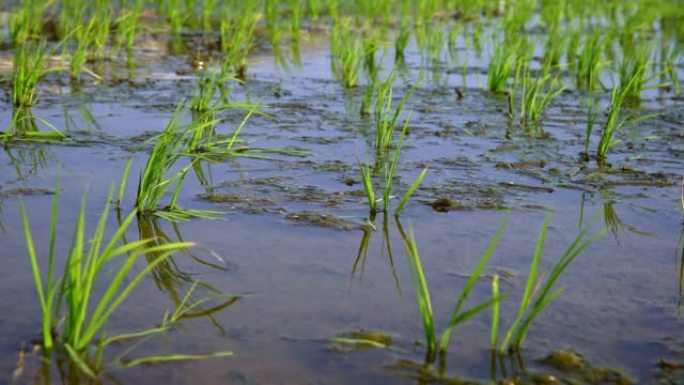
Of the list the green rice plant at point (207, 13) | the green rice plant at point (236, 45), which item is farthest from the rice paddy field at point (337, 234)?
the green rice plant at point (207, 13)

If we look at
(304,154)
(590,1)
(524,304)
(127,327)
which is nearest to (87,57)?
(304,154)

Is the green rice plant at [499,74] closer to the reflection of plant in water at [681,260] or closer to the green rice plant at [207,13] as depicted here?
the reflection of plant in water at [681,260]

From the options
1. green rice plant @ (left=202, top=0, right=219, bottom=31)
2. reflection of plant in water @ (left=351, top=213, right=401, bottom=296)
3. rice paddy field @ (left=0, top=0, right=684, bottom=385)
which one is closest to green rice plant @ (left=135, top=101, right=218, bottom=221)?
rice paddy field @ (left=0, top=0, right=684, bottom=385)

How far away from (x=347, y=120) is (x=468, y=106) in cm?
91

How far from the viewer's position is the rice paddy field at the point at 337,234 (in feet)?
7.19

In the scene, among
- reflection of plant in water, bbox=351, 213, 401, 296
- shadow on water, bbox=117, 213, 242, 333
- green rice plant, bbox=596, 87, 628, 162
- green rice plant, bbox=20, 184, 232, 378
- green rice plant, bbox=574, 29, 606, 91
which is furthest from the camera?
green rice plant, bbox=574, 29, 606, 91

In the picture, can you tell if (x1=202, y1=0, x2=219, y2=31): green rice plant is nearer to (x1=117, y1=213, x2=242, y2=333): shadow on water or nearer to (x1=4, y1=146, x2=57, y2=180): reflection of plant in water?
(x1=4, y1=146, x2=57, y2=180): reflection of plant in water

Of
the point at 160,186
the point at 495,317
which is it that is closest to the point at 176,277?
the point at 160,186

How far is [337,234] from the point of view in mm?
3137

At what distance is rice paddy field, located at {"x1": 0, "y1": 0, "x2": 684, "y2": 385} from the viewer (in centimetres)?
219

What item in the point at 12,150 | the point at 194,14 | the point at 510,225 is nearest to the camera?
the point at 510,225

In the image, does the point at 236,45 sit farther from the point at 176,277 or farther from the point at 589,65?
the point at 176,277

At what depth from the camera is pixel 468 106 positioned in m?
5.61

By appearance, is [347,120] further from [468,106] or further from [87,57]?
[87,57]
